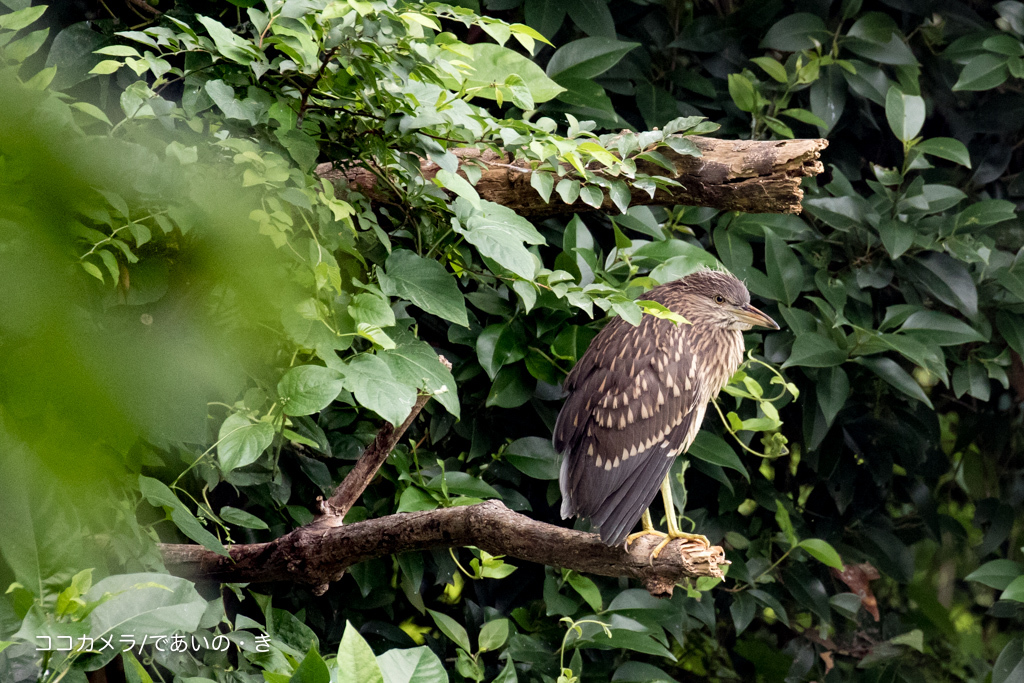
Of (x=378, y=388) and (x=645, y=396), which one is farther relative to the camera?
(x=645, y=396)

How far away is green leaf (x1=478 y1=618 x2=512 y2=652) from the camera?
1.43 meters

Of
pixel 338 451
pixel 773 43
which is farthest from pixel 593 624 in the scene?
pixel 773 43

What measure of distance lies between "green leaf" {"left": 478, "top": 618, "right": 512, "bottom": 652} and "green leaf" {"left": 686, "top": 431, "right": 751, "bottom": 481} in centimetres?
51

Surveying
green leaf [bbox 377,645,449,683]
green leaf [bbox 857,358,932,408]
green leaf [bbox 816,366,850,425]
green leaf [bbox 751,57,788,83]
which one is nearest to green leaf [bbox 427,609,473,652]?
green leaf [bbox 377,645,449,683]

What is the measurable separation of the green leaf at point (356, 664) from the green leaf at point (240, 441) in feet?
1.16

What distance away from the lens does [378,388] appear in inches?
39.1

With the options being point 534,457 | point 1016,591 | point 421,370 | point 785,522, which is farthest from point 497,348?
point 1016,591

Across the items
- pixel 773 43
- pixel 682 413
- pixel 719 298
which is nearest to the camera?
pixel 682 413

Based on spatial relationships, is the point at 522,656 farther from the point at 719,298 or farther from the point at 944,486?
the point at 944,486

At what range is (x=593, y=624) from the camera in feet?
4.96

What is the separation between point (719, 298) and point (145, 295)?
1.01 metres

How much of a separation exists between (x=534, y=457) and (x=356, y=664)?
86 centimetres

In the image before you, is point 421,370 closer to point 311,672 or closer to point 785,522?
point 311,672

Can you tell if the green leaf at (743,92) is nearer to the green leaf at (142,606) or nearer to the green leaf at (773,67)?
the green leaf at (773,67)
